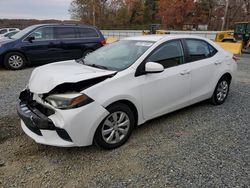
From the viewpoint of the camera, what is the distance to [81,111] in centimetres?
285

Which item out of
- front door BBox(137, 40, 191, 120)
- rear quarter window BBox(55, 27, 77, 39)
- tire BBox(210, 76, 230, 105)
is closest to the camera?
front door BBox(137, 40, 191, 120)

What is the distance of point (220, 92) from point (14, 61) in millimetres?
6878

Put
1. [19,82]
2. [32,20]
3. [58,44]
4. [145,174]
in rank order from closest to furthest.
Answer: [145,174] → [19,82] → [58,44] → [32,20]

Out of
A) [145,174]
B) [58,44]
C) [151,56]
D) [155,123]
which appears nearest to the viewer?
[145,174]

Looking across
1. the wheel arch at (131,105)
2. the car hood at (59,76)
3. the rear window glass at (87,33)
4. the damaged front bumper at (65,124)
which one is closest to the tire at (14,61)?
the rear window glass at (87,33)

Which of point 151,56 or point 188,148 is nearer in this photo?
point 188,148

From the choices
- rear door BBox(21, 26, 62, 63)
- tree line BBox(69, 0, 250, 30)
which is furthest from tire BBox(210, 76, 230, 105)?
tree line BBox(69, 0, 250, 30)

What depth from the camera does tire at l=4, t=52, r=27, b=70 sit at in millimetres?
8383

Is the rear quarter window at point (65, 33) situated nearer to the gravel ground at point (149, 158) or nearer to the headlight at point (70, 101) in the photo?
the gravel ground at point (149, 158)

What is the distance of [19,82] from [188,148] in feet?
17.5

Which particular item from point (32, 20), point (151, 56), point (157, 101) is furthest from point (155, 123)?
point (32, 20)

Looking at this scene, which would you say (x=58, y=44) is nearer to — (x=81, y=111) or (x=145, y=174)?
(x=81, y=111)

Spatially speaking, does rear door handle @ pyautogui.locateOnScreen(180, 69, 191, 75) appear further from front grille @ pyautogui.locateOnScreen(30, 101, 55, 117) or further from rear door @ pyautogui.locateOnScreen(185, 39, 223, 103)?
front grille @ pyautogui.locateOnScreen(30, 101, 55, 117)

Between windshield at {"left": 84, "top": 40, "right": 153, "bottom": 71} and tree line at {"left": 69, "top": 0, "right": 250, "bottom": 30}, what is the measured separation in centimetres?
3502
